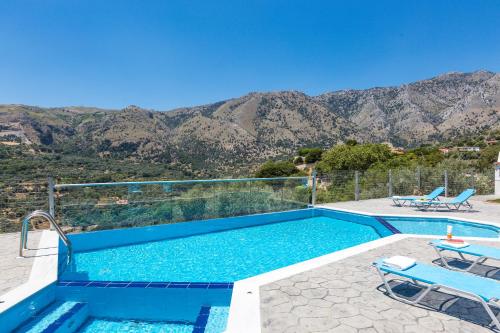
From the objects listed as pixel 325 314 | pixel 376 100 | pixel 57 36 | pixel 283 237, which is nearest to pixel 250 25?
pixel 57 36

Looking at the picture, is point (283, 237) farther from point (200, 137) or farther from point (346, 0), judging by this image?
point (200, 137)

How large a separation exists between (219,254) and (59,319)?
11.5ft

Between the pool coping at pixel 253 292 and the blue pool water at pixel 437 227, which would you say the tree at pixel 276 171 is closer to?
the blue pool water at pixel 437 227

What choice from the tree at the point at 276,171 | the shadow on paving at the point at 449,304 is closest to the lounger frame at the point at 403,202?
the shadow on paving at the point at 449,304

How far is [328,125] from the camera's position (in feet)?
253

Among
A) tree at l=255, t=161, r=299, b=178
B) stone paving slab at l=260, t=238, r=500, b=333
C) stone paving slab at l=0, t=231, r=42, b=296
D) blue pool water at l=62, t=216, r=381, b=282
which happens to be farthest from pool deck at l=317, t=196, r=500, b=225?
tree at l=255, t=161, r=299, b=178

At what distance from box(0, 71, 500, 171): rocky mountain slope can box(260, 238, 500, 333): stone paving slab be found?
53.0 metres

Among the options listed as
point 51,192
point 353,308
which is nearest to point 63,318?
point 353,308

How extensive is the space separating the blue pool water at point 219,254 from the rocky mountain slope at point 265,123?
48.5m

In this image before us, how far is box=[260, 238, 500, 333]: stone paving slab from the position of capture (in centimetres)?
304

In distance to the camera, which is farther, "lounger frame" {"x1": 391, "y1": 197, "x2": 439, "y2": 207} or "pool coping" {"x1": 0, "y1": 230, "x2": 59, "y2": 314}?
"lounger frame" {"x1": 391, "y1": 197, "x2": 439, "y2": 207}

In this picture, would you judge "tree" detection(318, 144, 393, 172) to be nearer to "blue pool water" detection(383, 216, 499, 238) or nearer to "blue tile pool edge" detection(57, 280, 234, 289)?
"blue pool water" detection(383, 216, 499, 238)

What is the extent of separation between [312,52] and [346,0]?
14.0 metres

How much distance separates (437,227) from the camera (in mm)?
9188
